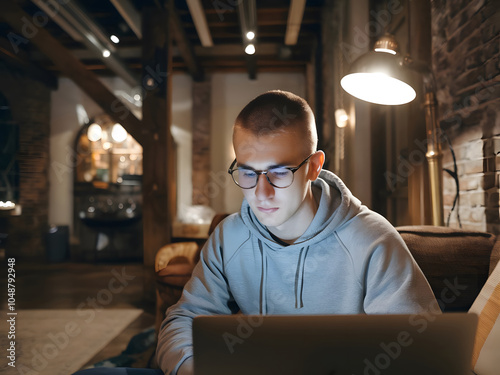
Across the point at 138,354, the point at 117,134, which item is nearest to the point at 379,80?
the point at 138,354

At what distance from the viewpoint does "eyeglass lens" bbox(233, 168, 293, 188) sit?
1.08 meters

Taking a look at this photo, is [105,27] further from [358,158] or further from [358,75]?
[358,75]

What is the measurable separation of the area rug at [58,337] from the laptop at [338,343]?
5.99 ft

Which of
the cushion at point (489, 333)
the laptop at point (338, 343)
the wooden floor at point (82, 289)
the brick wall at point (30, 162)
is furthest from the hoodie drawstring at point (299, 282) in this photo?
the brick wall at point (30, 162)

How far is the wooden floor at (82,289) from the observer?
315 centimetres

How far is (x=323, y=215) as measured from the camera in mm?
1203

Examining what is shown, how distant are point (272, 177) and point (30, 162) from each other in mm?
6820

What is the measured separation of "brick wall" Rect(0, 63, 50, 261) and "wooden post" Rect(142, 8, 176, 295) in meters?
Result: 3.74

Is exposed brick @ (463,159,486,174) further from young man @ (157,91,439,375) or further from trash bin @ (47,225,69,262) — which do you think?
trash bin @ (47,225,69,262)

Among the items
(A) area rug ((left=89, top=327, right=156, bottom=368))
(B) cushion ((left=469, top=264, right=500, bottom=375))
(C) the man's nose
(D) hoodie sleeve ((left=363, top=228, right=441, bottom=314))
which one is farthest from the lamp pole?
(A) area rug ((left=89, top=327, right=156, bottom=368))

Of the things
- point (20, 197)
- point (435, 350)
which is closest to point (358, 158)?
point (435, 350)

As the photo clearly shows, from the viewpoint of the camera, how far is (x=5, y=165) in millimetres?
6422

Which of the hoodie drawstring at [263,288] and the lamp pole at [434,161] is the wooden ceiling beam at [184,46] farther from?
the hoodie drawstring at [263,288]

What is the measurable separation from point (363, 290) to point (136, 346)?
7.00 feet
